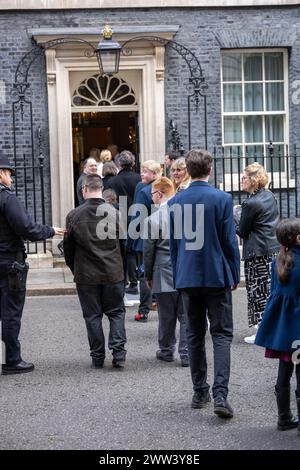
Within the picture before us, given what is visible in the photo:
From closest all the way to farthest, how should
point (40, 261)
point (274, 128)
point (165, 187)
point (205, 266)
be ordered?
point (205, 266) → point (165, 187) → point (40, 261) → point (274, 128)

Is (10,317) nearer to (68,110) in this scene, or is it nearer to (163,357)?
(163,357)

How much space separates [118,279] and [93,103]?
8331 millimetres

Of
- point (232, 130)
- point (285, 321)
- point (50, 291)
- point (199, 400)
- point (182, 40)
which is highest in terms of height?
point (182, 40)

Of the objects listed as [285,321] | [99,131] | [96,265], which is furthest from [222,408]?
[99,131]

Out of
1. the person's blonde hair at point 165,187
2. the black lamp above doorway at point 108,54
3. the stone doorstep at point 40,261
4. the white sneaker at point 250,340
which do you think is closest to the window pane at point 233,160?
the black lamp above doorway at point 108,54

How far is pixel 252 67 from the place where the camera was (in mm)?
16859

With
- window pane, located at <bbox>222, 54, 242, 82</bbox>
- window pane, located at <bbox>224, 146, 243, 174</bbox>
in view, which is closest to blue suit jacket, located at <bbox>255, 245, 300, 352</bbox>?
window pane, located at <bbox>224, 146, 243, 174</bbox>

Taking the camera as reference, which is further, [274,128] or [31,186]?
[274,128]

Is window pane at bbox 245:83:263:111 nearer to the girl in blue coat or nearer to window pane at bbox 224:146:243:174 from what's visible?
window pane at bbox 224:146:243:174

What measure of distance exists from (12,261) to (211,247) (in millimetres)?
2292

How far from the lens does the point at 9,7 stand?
52.1 ft

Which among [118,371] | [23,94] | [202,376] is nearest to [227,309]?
[202,376]

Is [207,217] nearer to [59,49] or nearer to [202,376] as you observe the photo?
[202,376]

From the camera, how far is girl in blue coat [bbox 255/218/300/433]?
647 centimetres
